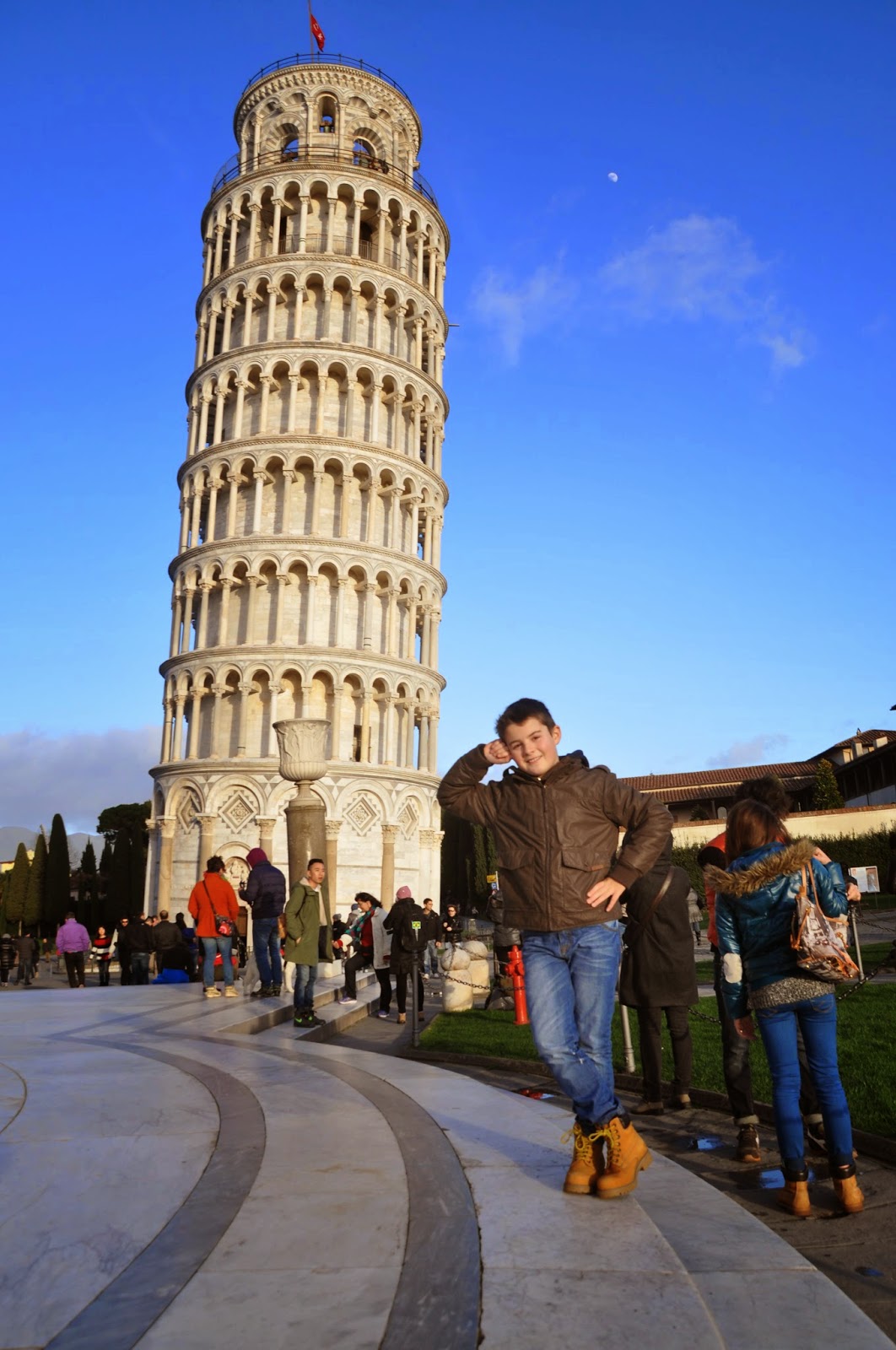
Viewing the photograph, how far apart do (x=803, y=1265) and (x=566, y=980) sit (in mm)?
1297

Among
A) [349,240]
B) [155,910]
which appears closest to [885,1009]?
[155,910]

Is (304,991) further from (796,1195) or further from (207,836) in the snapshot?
(207,836)

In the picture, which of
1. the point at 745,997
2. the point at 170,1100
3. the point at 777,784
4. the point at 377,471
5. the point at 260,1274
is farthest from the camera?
the point at 377,471

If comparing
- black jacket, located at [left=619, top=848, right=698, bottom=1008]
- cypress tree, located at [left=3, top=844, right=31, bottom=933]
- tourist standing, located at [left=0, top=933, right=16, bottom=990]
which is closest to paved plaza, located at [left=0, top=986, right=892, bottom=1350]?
black jacket, located at [left=619, top=848, right=698, bottom=1008]

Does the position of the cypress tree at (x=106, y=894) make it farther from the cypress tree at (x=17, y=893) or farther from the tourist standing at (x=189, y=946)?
the tourist standing at (x=189, y=946)

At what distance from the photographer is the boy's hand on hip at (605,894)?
3973 millimetres

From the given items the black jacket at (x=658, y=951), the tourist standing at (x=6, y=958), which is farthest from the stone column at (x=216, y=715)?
the black jacket at (x=658, y=951)

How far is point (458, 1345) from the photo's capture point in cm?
263

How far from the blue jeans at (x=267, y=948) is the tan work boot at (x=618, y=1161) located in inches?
373

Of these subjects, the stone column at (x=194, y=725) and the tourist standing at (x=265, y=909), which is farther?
the stone column at (x=194, y=725)

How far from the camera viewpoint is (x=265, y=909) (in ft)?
42.3

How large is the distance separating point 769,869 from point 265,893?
375 inches

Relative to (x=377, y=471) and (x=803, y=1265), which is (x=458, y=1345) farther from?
(x=377, y=471)

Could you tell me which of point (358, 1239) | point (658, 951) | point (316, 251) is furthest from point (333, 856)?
point (358, 1239)
